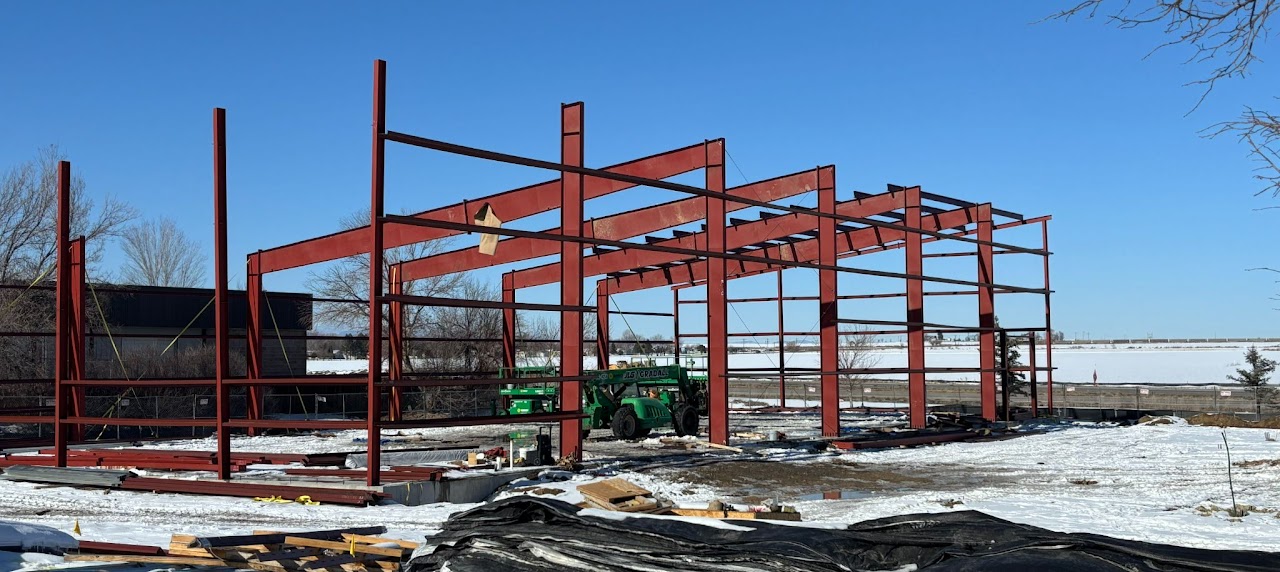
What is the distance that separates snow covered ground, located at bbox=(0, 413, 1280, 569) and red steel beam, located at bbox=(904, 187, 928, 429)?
294cm

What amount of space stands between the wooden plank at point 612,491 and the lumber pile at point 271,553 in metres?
3.74

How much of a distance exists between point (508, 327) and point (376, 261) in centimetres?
1702

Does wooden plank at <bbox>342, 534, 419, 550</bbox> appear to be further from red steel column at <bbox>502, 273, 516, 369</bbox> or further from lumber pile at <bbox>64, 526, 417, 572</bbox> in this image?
red steel column at <bbox>502, 273, 516, 369</bbox>

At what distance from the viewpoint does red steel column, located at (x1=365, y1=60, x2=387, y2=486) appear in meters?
14.4

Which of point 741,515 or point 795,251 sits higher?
point 795,251

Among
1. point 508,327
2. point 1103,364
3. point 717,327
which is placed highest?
point 508,327

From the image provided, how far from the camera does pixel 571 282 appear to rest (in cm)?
1859

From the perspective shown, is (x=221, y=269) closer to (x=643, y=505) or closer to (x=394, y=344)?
(x=643, y=505)

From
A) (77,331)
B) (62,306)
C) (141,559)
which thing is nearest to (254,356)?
(77,331)

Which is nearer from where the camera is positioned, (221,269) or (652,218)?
(221,269)

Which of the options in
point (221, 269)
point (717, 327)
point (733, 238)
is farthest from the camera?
point (733, 238)

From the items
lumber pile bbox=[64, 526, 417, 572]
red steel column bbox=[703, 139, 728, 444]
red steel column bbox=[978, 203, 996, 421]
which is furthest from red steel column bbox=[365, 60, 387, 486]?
red steel column bbox=[978, 203, 996, 421]

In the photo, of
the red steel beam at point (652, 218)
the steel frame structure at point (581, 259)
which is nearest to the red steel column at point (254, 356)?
the steel frame structure at point (581, 259)

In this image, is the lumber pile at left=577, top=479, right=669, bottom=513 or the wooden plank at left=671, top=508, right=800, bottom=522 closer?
the wooden plank at left=671, top=508, right=800, bottom=522
